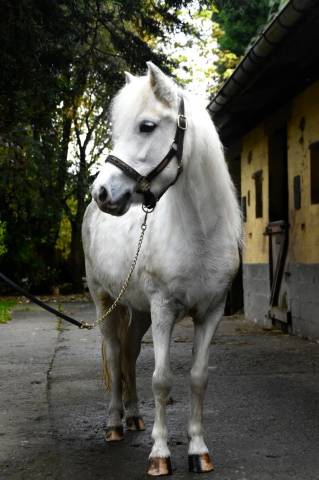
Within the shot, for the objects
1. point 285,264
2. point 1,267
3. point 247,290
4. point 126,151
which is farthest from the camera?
point 1,267

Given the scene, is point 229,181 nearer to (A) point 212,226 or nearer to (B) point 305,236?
(A) point 212,226

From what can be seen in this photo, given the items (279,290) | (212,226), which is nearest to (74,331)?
(279,290)

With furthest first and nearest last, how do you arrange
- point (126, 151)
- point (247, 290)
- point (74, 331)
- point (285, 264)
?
point (247, 290) < point (74, 331) < point (285, 264) < point (126, 151)

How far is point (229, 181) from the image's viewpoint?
4.25 m

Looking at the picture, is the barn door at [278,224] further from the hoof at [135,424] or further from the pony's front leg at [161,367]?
the pony's front leg at [161,367]

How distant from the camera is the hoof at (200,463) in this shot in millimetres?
3988

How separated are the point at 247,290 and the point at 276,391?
24.3 ft

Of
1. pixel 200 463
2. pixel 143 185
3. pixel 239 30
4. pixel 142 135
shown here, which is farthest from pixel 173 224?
pixel 239 30

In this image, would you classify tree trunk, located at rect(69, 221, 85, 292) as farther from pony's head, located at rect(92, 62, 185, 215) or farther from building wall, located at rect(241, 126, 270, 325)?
pony's head, located at rect(92, 62, 185, 215)

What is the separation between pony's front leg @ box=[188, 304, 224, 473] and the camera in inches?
161

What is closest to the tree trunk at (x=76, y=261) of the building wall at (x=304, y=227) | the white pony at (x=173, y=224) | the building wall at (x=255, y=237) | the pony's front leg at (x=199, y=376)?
the building wall at (x=255, y=237)

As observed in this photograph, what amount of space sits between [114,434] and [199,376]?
37.2 inches

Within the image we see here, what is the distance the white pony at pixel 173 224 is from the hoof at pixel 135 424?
90 centimetres

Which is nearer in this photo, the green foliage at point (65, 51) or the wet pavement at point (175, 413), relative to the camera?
the wet pavement at point (175, 413)
